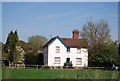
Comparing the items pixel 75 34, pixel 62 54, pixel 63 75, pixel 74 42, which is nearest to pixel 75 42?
pixel 74 42

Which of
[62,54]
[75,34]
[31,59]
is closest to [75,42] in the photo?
[75,34]

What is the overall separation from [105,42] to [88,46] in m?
2.91

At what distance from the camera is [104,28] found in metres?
36.8

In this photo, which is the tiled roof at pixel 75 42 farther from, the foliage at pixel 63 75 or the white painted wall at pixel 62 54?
the foliage at pixel 63 75

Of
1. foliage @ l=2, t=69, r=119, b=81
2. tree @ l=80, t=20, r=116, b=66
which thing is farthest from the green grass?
tree @ l=80, t=20, r=116, b=66

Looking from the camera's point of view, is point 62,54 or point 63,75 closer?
point 63,75

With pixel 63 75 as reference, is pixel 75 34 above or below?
above

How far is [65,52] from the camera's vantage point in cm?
3800

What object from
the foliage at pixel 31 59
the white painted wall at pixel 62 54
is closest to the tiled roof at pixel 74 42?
the white painted wall at pixel 62 54

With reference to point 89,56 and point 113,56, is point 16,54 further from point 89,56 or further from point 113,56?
point 113,56

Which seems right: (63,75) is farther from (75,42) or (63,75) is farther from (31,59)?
(75,42)

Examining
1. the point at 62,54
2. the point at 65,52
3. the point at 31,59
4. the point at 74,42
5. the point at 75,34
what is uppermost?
the point at 75,34

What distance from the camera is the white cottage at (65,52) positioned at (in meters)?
37.4

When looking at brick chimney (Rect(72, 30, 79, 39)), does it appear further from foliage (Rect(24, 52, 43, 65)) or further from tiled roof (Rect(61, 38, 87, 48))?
foliage (Rect(24, 52, 43, 65))
